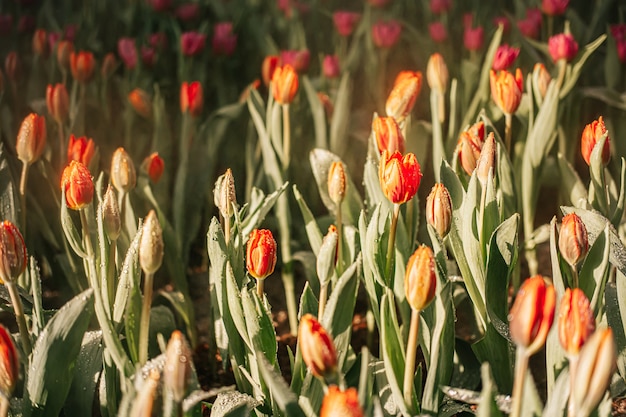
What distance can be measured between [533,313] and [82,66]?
4.15ft

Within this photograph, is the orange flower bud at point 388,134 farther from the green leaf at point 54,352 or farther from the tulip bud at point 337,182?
the green leaf at point 54,352

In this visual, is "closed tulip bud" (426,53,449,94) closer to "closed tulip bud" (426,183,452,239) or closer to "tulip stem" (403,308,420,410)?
"closed tulip bud" (426,183,452,239)

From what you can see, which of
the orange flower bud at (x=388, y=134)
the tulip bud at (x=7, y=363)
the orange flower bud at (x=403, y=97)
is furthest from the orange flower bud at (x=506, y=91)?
the tulip bud at (x=7, y=363)

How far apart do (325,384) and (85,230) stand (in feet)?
1.37

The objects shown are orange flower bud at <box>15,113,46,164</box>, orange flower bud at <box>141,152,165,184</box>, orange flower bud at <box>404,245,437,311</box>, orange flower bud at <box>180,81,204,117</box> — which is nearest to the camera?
orange flower bud at <box>404,245,437,311</box>

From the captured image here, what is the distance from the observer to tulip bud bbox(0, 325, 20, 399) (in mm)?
766

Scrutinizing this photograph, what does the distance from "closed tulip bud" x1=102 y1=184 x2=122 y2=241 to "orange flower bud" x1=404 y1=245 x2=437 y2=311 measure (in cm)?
38

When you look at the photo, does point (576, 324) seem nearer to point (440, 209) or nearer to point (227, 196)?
point (440, 209)

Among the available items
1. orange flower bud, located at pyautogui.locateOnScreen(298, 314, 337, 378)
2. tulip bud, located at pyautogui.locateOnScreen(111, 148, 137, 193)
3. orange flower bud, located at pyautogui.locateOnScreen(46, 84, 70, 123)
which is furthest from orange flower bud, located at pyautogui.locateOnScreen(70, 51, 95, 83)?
orange flower bud, located at pyautogui.locateOnScreen(298, 314, 337, 378)

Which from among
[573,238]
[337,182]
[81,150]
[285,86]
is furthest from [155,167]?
[573,238]

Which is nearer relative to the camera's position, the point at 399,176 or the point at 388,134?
the point at 399,176

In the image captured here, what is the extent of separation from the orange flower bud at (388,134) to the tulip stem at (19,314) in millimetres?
508

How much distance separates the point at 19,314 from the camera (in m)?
0.94

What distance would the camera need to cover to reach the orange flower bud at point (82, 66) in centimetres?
168
